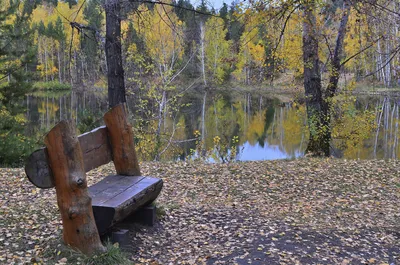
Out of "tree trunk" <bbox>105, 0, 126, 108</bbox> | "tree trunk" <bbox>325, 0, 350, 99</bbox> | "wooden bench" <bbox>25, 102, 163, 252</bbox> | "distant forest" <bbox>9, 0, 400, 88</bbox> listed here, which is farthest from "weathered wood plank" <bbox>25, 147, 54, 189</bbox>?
"tree trunk" <bbox>325, 0, 350, 99</bbox>

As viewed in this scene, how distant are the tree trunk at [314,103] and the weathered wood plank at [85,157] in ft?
26.3

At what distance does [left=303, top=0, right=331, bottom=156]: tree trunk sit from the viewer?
36.6ft

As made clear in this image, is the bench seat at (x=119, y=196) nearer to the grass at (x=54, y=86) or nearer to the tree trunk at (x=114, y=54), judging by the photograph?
the tree trunk at (x=114, y=54)

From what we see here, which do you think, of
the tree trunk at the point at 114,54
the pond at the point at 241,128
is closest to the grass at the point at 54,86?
the pond at the point at 241,128

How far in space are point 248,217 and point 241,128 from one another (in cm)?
1889

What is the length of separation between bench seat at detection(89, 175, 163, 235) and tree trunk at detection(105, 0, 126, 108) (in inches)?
197

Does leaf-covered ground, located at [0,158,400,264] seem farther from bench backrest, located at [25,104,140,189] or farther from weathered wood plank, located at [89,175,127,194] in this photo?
bench backrest, located at [25,104,140,189]

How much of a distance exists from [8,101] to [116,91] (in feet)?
22.5

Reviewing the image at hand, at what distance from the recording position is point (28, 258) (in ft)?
12.9

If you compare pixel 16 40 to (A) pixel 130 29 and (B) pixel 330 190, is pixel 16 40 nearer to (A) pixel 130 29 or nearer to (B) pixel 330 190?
(A) pixel 130 29

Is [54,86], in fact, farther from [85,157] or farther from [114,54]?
[85,157]

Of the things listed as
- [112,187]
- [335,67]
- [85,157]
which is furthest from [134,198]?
[335,67]

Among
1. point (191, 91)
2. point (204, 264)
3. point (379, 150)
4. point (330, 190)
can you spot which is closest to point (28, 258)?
point (204, 264)

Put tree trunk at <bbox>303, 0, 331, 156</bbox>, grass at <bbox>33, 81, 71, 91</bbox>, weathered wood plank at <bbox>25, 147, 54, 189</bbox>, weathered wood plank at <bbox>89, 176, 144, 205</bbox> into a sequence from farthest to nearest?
grass at <bbox>33, 81, 71, 91</bbox> < tree trunk at <bbox>303, 0, 331, 156</bbox> < weathered wood plank at <bbox>89, 176, 144, 205</bbox> < weathered wood plank at <bbox>25, 147, 54, 189</bbox>
